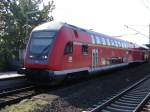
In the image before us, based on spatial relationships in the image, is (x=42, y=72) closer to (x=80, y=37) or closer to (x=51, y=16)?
(x=80, y=37)

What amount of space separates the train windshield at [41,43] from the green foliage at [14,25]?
17392mm

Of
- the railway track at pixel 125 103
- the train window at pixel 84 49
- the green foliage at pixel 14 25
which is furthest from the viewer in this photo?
the green foliage at pixel 14 25

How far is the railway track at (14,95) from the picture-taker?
1318cm

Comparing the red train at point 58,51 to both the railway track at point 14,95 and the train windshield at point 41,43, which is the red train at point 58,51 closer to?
the train windshield at point 41,43

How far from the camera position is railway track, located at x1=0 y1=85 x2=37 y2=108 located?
13.2 metres

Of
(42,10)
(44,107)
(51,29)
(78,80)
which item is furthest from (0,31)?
(44,107)

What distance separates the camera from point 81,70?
19.6m

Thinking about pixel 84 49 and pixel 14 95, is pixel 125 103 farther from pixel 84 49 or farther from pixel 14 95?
pixel 84 49

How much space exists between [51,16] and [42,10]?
1330 mm

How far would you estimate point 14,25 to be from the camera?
122 ft

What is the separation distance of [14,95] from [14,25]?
22.8 metres

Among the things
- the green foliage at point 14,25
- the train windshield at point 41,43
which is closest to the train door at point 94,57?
the train windshield at point 41,43

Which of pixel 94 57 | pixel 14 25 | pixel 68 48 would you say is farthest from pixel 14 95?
pixel 14 25

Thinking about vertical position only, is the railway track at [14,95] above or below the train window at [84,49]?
below
